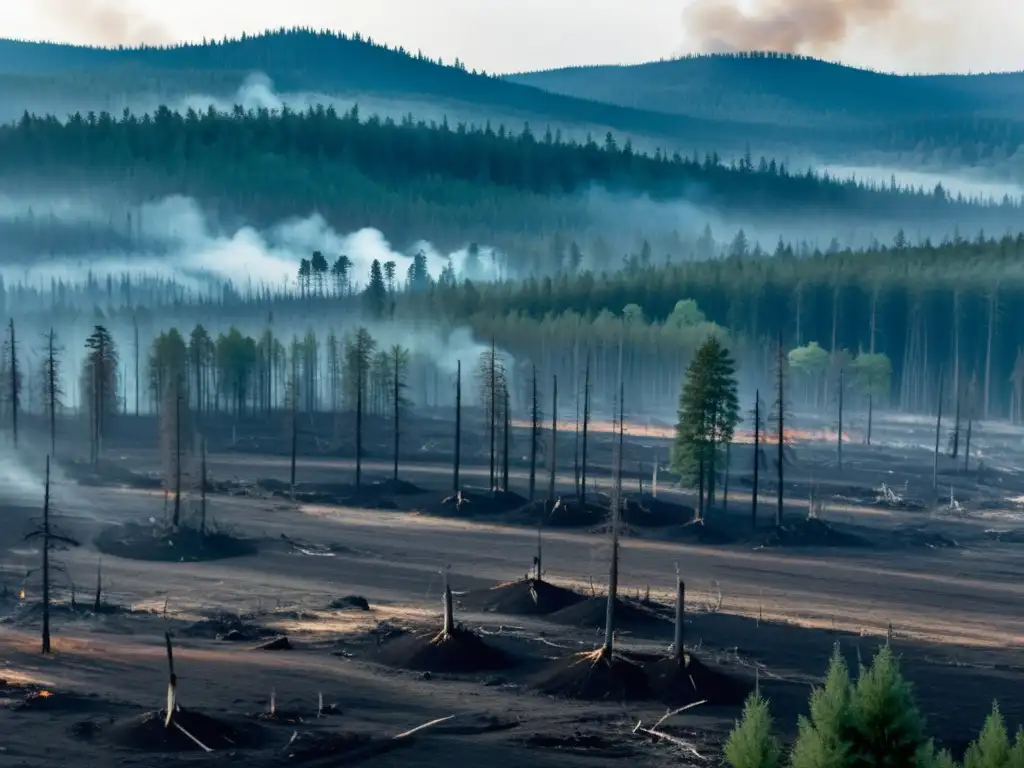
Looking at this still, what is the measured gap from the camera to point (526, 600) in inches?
3068

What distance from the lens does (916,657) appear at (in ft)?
224

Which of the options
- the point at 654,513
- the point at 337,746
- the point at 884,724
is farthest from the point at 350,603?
the point at 884,724

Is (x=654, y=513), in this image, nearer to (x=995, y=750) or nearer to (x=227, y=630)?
(x=227, y=630)

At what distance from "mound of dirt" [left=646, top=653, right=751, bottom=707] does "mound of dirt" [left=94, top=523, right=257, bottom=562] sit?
1592 inches

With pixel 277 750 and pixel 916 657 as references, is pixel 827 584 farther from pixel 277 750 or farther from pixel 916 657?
pixel 277 750

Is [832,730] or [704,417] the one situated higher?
[704,417]

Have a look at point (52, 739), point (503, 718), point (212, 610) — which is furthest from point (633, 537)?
point (52, 739)

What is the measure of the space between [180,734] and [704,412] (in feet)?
208

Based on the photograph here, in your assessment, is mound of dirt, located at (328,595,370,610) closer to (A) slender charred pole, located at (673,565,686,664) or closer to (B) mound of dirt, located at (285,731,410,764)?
(A) slender charred pole, located at (673,565,686,664)

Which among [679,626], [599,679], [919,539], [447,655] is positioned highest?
[679,626]

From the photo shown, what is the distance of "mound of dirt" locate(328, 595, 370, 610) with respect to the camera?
78562 millimetres

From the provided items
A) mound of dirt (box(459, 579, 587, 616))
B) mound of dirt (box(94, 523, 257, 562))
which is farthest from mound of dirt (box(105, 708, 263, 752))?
mound of dirt (box(94, 523, 257, 562))

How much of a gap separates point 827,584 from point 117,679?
142 ft

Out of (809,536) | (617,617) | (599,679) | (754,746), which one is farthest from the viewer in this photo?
(809,536)
